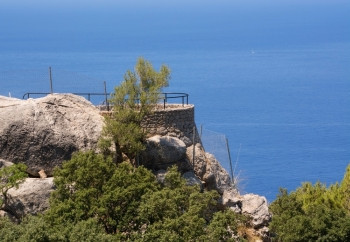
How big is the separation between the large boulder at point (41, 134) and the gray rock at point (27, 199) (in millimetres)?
1938

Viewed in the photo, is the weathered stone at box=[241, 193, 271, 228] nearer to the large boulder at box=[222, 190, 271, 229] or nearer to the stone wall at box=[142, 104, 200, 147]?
the large boulder at box=[222, 190, 271, 229]

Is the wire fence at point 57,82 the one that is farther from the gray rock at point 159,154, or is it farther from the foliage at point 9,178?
the foliage at point 9,178

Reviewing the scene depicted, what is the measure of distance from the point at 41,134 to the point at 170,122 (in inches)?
221

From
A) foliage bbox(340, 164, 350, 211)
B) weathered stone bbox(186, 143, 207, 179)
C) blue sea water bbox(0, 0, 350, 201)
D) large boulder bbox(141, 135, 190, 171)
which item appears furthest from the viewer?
blue sea water bbox(0, 0, 350, 201)

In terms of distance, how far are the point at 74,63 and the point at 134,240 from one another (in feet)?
387

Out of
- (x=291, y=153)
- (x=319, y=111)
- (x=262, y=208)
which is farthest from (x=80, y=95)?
(x=319, y=111)

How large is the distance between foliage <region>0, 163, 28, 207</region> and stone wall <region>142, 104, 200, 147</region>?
6.40m

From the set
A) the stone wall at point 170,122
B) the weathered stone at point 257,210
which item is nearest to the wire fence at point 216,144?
the stone wall at point 170,122

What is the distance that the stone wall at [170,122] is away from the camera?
46.4 m

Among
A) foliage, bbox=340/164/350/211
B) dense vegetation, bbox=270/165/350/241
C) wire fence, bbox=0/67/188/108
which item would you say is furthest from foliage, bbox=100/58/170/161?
foliage, bbox=340/164/350/211

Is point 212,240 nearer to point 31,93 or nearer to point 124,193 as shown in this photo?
point 124,193

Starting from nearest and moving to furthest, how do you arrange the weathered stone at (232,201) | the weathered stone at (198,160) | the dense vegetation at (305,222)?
the dense vegetation at (305,222) → the weathered stone at (232,201) → the weathered stone at (198,160)

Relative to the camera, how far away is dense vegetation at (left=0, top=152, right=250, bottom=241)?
3731cm

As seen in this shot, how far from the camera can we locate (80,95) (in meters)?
49.8
